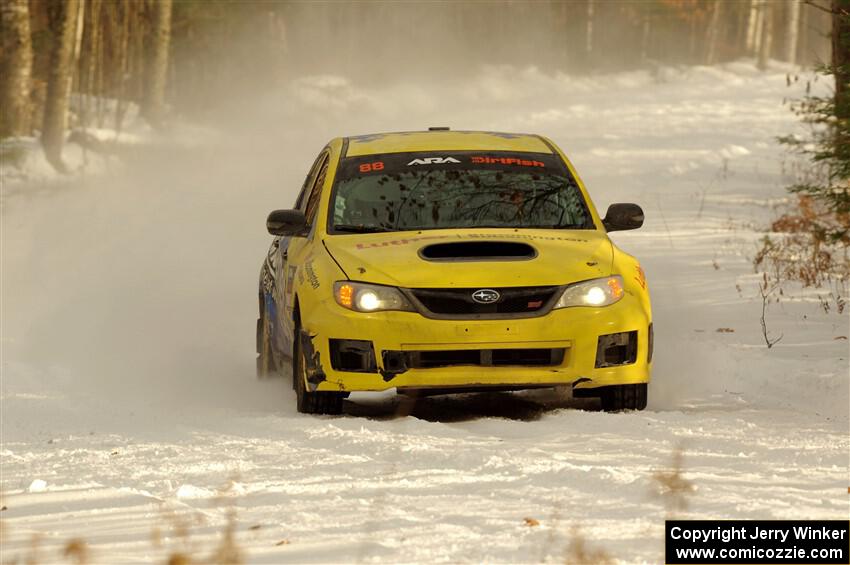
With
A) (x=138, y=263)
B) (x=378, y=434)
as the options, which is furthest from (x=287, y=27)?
(x=378, y=434)

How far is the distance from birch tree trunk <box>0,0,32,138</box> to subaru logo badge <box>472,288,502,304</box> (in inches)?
861

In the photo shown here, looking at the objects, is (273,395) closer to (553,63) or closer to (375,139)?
(375,139)

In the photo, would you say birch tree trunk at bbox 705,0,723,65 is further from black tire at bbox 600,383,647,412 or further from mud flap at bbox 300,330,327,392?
mud flap at bbox 300,330,327,392

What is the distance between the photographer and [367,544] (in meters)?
5.43

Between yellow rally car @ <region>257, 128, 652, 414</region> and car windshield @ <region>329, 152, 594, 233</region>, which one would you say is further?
car windshield @ <region>329, 152, 594, 233</region>

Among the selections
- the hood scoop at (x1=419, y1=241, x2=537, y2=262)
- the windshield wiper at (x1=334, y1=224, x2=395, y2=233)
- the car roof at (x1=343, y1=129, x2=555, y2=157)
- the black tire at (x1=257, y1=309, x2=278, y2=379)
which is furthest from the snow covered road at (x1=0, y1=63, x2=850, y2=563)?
the car roof at (x1=343, y1=129, x2=555, y2=157)

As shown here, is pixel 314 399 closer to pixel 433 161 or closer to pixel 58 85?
pixel 433 161

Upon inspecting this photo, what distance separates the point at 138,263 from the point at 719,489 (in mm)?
13626

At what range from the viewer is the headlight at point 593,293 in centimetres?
855

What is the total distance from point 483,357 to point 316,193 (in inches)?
88.9

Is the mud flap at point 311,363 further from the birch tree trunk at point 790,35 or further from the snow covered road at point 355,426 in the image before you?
the birch tree trunk at point 790,35

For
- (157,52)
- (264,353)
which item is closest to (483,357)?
(264,353)

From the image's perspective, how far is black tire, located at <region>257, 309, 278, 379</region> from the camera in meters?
10.8

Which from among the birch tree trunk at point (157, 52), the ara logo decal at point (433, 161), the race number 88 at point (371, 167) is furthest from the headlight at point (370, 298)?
the birch tree trunk at point (157, 52)
